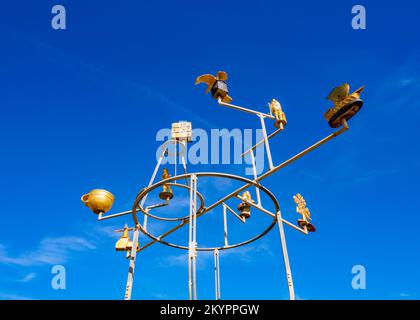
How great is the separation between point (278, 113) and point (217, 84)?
211 centimetres

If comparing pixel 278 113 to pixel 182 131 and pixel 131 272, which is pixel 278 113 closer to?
pixel 182 131

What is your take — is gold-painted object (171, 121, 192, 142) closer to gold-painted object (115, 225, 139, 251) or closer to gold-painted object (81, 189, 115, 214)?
gold-painted object (81, 189, 115, 214)

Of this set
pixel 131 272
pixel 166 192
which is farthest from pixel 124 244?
pixel 166 192

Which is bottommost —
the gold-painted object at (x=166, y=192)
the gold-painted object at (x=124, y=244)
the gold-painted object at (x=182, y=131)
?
the gold-painted object at (x=124, y=244)

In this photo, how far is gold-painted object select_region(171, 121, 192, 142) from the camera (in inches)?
461

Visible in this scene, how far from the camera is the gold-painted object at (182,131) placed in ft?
38.4

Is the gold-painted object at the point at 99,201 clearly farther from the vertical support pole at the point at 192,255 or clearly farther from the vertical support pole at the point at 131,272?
the vertical support pole at the point at 192,255

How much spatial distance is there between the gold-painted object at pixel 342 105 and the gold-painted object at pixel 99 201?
6.72m

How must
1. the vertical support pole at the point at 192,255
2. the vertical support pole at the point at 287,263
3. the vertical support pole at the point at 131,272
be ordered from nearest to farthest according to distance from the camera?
the vertical support pole at the point at 192,255 → the vertical support pole at the point at 287,263 → the vertical support pole at the point at 131,272

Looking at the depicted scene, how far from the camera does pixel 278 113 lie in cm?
1138

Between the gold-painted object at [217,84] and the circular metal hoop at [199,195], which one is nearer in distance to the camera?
the circular metal hoop at [199,195]

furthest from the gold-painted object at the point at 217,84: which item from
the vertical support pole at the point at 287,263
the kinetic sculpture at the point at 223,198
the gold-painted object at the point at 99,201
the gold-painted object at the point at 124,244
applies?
the gold-painted object at the point at 124,244
